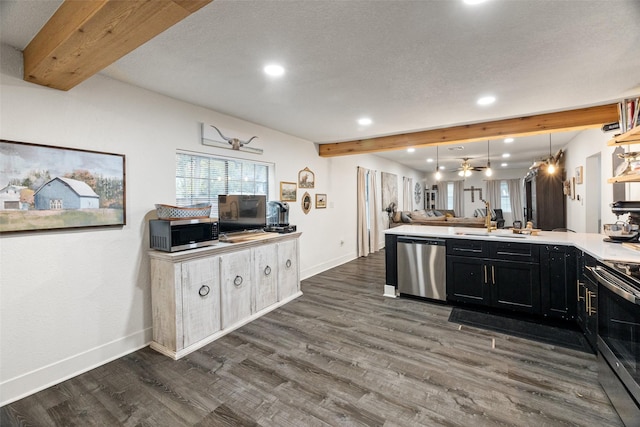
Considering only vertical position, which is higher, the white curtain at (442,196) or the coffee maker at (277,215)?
the white curtain at (442,196)

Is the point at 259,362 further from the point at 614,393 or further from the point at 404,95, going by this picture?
the point at 404,95

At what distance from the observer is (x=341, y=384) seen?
2098 mm

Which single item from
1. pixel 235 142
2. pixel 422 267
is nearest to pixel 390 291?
pixel 422 267

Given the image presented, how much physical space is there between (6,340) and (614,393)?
4035mm

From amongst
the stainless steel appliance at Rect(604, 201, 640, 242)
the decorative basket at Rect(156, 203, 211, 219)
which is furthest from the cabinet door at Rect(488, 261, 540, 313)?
the decorative basket at Rect(156, 203, 211, 219)

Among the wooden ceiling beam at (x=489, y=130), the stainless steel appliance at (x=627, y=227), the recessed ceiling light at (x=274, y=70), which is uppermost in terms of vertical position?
the recessed ceiling light at (x=274, y=70)

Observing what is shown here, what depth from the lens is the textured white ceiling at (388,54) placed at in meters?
1.62

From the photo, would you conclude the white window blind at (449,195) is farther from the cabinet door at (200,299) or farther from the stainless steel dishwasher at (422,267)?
the cabinet door at (200,299)

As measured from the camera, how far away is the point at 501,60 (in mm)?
2195

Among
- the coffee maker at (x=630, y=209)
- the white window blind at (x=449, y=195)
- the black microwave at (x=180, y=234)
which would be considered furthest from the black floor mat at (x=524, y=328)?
the white window blind at (x=449, y=195)

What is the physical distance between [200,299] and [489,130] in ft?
13.9

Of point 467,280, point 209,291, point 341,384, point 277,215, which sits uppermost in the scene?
point 277,215

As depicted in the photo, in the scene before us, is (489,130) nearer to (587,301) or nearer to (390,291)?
(587,301)

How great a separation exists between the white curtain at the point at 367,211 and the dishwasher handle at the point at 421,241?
281 cm
